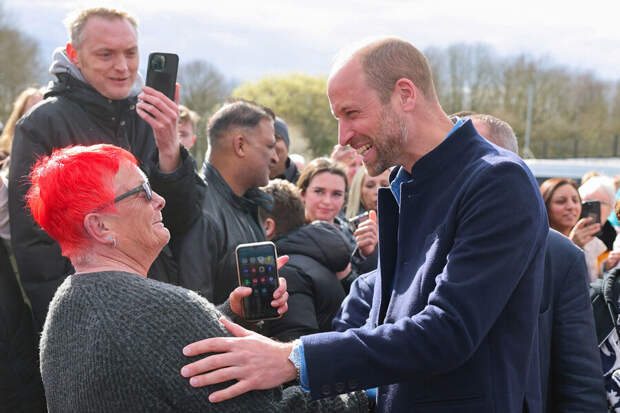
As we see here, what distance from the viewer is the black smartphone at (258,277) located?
2.57 meters

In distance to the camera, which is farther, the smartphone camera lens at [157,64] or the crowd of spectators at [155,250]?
the smartphone camera lens at [157,64]

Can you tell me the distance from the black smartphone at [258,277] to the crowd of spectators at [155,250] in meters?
0.04

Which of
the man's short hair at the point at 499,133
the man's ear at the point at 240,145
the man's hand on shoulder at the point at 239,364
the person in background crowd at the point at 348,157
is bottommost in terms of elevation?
the person in background crowd at the point at 348,157

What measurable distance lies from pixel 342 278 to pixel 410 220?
1882 mm

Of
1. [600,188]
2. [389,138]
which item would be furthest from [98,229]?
[600,188]

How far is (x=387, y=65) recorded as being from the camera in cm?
207

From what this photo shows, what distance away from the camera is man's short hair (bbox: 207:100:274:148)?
393cm

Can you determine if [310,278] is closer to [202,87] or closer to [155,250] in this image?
[155,250]

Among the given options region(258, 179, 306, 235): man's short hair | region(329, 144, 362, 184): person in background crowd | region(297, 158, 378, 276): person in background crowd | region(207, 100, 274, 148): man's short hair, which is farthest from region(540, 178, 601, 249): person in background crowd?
region(329, 144, 362, 184): person in background crowd

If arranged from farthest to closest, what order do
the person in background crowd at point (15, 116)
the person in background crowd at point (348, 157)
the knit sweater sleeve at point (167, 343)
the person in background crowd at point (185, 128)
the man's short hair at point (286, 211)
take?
the person in background crowd at point (348, 157), the person in background crowd at point (185, 128), the person in background crowd at point (15, 116), the man's short hair at point (286, 211), the knit sweater sleeve at point (167, 343)

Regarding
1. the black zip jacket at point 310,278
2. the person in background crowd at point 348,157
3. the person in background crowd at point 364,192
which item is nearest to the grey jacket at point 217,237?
the black zip jacket at point 310,278

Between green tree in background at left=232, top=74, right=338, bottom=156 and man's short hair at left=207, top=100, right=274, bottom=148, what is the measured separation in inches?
1011

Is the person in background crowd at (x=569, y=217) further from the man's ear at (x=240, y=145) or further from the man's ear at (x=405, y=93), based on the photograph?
the man's ear at (x=405, y=93)

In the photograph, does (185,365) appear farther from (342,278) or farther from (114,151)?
(342,278)
